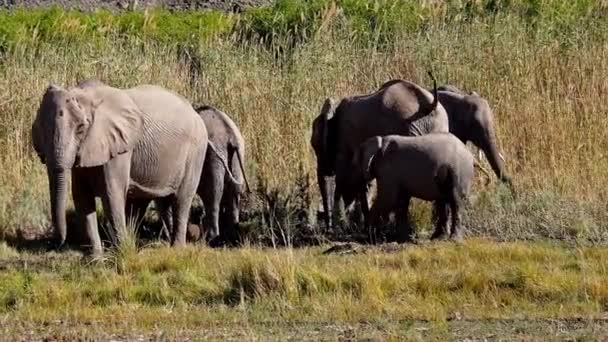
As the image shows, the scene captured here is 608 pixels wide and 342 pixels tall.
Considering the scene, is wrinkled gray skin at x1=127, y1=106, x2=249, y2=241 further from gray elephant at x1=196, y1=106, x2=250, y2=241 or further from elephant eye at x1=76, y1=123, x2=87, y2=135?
elephant eye at x1=76, y1=123, x2=87, y2=135

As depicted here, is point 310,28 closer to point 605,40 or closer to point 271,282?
point 605,40

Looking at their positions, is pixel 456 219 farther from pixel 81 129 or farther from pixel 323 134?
pixel 81 129

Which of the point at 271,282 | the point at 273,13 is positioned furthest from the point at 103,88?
the point at 273,13

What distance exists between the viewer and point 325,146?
15.1m

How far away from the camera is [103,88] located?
1305 centimetres

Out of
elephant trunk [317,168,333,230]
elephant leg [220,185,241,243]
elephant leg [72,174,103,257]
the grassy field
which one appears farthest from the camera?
elephant trunk [317,168,333,230]

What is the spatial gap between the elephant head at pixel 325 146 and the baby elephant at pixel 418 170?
1099mm

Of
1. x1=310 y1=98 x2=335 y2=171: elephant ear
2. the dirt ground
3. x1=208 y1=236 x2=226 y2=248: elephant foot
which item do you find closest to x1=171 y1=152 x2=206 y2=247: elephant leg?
x1=208 y1=236 x2=226 y2=248: elephant foot

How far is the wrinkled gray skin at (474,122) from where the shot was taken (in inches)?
625

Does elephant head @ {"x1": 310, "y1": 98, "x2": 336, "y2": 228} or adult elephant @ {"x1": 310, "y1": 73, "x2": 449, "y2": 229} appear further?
elephant head @ {"x1": 310, "y1": 98, "x2": 336, "y2": 228}

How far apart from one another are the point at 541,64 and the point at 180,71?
4.28m

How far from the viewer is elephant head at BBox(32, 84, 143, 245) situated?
39.8 ft

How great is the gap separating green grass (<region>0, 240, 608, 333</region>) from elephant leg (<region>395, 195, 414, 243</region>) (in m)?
1.06

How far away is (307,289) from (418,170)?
285 centimetres
